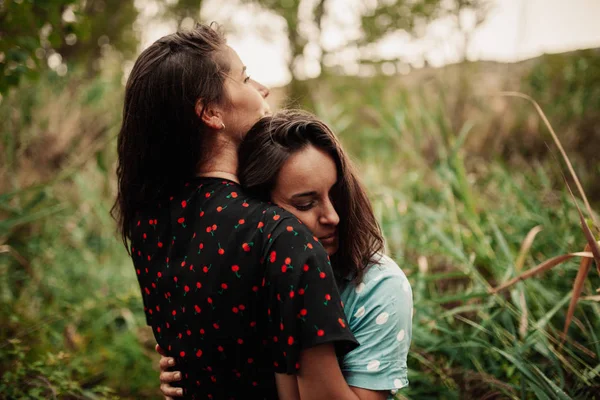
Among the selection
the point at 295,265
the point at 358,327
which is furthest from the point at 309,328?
the point at 358,327

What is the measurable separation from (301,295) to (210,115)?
22.4 inches

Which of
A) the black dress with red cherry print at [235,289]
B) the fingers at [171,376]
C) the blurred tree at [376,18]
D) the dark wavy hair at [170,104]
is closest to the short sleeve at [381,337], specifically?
the black dress with red cherry print at [235,289]

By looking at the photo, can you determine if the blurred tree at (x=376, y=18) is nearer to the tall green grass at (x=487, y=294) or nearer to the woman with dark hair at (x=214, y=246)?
the tall green grass at (x=487, y=294)

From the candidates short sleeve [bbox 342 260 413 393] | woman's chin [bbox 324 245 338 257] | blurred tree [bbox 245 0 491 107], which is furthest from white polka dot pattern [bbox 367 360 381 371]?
blurred tree [bbox 245 0 491 107]

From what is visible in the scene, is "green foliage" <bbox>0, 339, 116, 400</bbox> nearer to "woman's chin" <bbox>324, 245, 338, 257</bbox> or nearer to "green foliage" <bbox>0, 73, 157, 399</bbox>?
"green foliage" <bbox>0, 73, 157, 399</bbox>

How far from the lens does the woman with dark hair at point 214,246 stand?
108 cm

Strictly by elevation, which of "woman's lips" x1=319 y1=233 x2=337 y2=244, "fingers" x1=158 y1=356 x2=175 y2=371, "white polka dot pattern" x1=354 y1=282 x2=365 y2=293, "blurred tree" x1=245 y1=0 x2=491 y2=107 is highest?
"blurred tree" x1=245 y1=0 x2=491 y2=107

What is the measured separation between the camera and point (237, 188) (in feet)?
4.11

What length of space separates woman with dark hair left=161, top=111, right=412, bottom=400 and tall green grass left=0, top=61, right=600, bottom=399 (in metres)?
0.71

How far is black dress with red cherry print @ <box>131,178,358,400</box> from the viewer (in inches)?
42.1

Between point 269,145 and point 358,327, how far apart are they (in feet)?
1.84

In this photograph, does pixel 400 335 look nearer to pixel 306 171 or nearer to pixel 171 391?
pixel 306 171

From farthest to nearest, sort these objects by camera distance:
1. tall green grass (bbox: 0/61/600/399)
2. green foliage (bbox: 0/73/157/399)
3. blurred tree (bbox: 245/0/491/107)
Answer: blurred tree (bbox: 245/0/491/107), green foliage (bbox: 0/73/157/399), tall green grass (bbox: 0/61/600/399)

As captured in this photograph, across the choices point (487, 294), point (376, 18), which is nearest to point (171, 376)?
point (487, 294)
